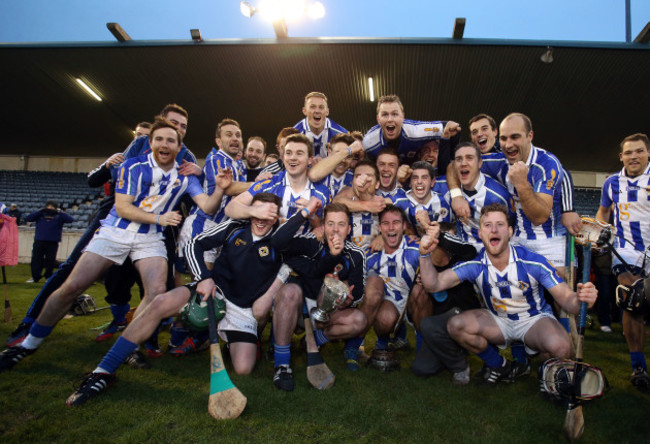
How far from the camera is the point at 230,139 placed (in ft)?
15.3

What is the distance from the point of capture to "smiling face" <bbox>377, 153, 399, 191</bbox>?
4.11 m

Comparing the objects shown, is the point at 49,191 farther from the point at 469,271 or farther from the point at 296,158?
the point at 469,271

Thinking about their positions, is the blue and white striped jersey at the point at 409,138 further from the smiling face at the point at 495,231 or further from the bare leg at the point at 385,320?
the bare leg at the point at 385,320

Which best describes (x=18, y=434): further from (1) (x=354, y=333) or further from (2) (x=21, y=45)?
(2) (x=21, y=45)

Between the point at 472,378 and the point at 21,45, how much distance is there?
15311 millimetres

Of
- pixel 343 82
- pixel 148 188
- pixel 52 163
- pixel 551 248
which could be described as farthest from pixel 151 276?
pixel 52 163

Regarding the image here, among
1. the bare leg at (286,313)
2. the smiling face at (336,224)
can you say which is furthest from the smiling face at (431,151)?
the bare leg at (286,313)

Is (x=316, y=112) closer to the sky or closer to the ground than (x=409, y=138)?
closer to the sky

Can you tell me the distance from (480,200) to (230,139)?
2867 millimetres

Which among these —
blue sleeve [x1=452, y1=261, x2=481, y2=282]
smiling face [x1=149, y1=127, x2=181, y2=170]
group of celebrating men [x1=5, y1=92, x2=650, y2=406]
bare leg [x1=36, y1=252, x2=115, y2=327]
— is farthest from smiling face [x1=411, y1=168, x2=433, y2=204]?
bare leg [x1=36, y1=252, x2=115, y2=327]

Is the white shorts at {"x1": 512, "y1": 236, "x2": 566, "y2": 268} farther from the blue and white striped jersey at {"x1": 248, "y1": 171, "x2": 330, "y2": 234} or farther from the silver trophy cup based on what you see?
the blue and white striped jersey at {"x1": 248, "y1": 171, "x2": 330, "y2": 234}

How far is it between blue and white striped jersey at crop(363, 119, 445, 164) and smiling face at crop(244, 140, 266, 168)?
6.10 ft

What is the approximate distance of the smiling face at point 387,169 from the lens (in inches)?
162

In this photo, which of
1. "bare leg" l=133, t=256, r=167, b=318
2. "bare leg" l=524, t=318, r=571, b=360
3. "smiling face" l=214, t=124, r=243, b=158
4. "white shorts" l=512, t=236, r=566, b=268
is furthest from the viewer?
"smiling face" l=214, t=124, r=243, b=158
